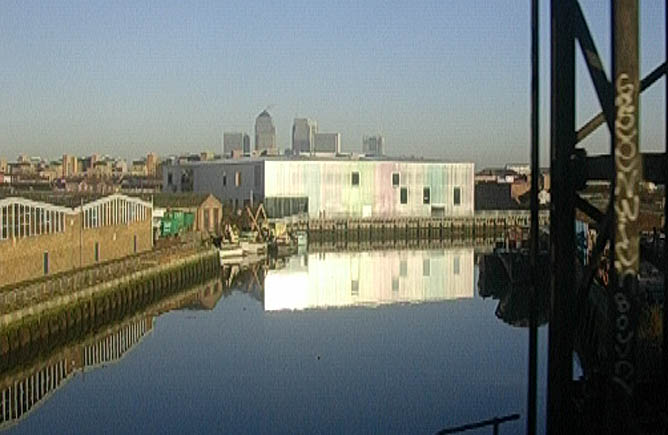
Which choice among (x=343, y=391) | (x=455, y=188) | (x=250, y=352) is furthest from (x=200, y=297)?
(x=455, y=188)

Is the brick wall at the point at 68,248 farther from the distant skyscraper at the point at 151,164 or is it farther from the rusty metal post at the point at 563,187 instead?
the distant skyscraper at the point at 151,164

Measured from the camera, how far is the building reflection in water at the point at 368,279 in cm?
2639

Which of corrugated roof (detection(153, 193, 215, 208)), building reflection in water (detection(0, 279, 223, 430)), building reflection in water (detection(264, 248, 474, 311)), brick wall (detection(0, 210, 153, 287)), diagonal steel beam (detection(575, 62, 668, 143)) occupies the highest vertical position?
diagonal steel beam (detection(575, 62, 668, 143))

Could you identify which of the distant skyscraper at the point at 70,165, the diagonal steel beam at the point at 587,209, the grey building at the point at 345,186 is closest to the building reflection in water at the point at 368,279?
the grey building at the point at 345,186

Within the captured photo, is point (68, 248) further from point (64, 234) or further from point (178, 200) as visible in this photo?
point (178, 200)

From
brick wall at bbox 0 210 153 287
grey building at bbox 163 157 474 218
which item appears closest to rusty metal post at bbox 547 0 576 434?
brick wall at bbox 0 210 153 287

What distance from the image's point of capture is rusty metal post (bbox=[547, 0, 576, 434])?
4172 millimetres

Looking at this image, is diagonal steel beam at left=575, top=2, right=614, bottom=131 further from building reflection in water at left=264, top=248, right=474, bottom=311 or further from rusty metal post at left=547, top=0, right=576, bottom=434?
building reflection in water at left=264, top=248, right=474, bottom=311

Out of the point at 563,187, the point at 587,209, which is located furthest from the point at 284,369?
the point at 563,187

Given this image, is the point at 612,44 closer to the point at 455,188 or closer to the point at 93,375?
the point at 93,375

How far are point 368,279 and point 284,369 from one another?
16319 millimetres

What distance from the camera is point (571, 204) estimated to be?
416cm

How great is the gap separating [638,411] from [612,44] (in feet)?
5.86

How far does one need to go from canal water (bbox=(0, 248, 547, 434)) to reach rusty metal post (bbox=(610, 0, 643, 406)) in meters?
7.37
